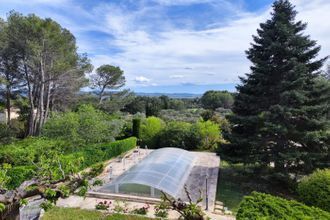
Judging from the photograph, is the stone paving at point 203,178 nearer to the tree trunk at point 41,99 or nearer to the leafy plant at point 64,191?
the leafy plant at point 64,191

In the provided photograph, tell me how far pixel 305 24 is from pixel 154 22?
7.72 metres

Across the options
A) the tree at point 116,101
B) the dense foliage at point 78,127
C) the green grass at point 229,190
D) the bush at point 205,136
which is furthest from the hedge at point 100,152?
the tree at point 116,101

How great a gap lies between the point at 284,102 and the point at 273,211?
6617 mm

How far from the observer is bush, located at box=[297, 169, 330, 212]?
26.0 ft

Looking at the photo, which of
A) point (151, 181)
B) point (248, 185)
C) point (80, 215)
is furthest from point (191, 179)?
point (80, 215)

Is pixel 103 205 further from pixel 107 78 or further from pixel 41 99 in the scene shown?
pixel 107 78

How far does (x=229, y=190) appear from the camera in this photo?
1077cm

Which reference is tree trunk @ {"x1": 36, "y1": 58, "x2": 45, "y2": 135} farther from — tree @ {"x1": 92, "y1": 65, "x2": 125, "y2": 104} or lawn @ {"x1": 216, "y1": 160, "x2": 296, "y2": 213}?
lawn @ {"x1": 216, "y1": 160, "x2": 296, "y2": 213}

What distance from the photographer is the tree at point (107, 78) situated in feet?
100

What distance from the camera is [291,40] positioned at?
35.9 ft

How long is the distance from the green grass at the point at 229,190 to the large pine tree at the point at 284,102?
Result: 119 cm

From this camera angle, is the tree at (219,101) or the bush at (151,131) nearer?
the bush at (151,131)

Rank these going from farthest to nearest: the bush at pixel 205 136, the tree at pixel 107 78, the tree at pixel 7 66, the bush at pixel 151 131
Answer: the tree at pixel 107 78
the bush at pixel 151 131
the bush at pixel 205 136
the tree at pixel 7 66

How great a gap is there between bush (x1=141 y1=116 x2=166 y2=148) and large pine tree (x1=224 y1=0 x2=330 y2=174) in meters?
10.3
